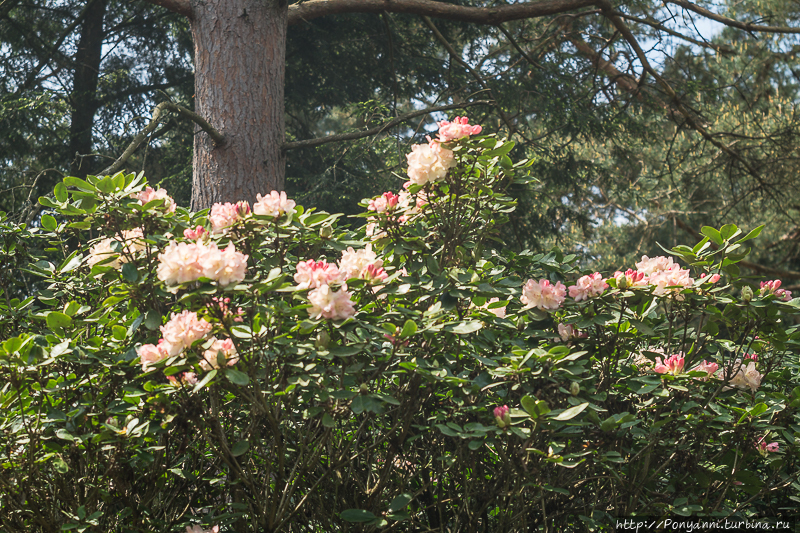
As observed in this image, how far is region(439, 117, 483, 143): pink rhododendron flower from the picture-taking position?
2.05 meters

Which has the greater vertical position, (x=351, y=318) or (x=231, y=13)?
(x=231, y=13)

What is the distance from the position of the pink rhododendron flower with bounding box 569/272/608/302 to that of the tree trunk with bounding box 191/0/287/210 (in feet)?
8.05

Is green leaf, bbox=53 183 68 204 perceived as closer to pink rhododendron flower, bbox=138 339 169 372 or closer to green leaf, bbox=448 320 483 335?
pink rhododendron flower, bbox=138 339 169 372

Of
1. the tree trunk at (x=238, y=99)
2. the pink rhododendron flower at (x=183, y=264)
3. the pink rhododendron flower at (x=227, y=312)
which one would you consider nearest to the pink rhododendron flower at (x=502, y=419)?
the pink rhododendron flower at (x=227, y=312)

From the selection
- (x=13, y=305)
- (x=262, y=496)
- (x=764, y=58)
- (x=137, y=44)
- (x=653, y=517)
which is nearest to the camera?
(x=262, y=496)

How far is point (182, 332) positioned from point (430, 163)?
0.99 m

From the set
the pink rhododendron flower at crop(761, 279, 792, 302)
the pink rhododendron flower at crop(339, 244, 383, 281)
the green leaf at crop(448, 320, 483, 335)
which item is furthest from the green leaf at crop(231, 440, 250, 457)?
the pink rhododendron flower at crop(761, 279, 792, 302)

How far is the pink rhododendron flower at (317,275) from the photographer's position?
5.44 ft

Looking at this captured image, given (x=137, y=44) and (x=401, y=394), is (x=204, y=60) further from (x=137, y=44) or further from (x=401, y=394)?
(x=137, y=44)

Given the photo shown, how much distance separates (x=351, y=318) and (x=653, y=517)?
144 centimetres

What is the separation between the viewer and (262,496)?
6.41 ft

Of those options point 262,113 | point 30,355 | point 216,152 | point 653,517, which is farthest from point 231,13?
point 653,517

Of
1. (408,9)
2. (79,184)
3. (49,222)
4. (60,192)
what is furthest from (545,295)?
(408,9)

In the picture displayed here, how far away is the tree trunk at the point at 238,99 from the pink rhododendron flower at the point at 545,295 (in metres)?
2.38
